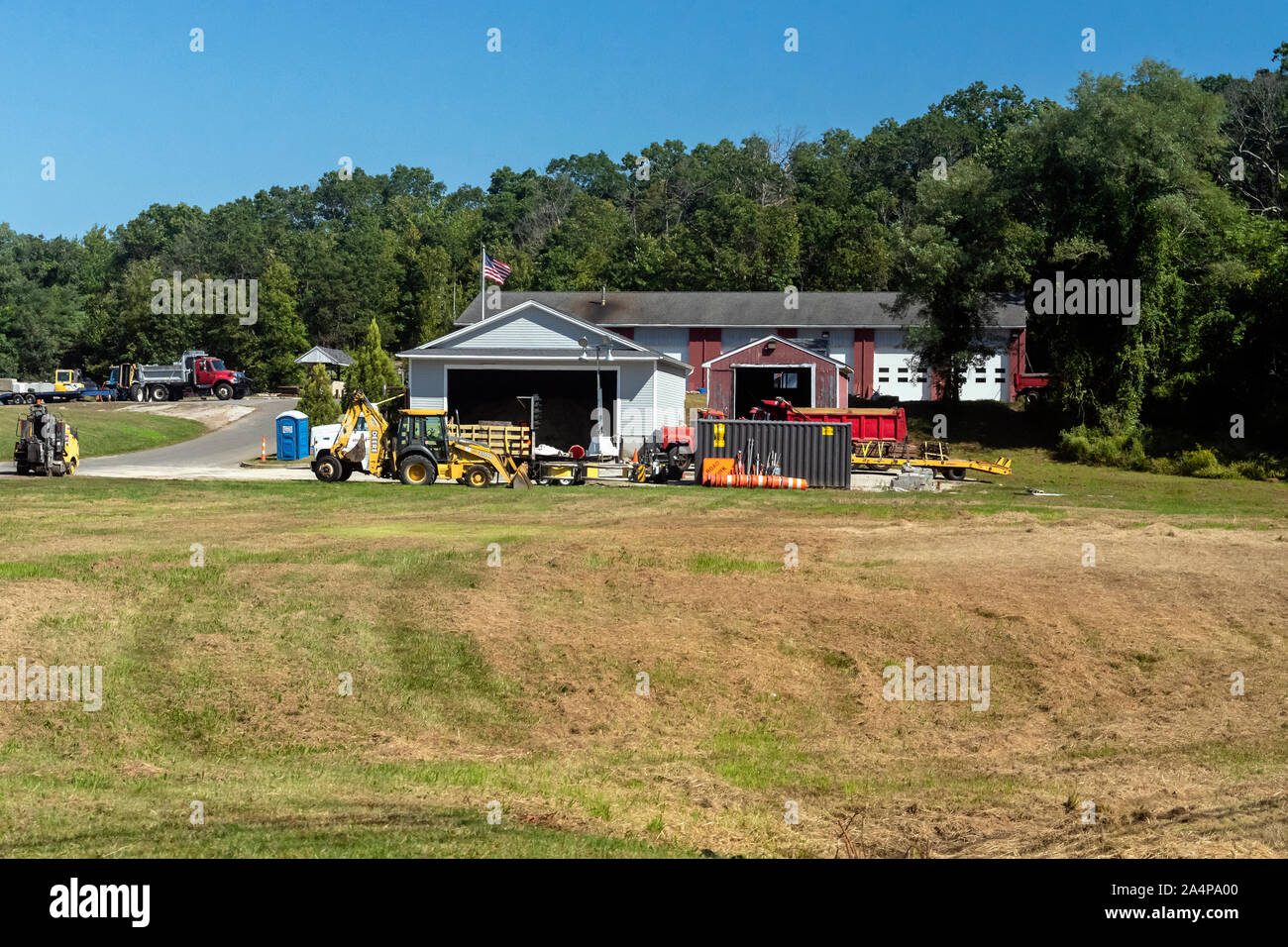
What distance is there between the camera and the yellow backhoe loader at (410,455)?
112 feet

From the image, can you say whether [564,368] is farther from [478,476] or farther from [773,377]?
[773,377]

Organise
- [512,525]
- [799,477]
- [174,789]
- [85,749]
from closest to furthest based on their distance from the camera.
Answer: [174,789] < [85,749] < [512,525] < [799,477]

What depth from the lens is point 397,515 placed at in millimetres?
26859

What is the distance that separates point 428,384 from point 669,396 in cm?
983

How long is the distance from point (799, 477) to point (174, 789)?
27.4 meters

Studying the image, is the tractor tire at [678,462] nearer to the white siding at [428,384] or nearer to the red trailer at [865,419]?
the red trailer at [865,419]

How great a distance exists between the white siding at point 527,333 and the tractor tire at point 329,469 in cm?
1263

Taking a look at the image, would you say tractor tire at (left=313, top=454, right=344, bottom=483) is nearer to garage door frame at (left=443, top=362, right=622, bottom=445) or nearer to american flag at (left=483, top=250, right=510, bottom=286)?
garage door frame at (left=443, top=362, right=622, bottom=445)

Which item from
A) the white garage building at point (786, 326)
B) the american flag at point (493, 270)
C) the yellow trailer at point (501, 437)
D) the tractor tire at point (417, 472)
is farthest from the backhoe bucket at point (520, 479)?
the white garage building at point (786, 326)

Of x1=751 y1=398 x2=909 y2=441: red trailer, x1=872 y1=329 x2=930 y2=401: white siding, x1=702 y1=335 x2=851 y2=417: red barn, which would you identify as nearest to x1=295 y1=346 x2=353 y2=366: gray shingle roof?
x1=702 y1=335 x2=851 y2=417: red barn

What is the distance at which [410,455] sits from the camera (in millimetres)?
34062

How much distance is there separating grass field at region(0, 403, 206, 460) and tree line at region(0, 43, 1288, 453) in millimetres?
14770
